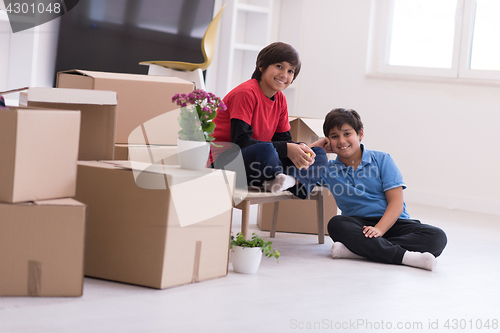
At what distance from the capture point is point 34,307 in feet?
4.90

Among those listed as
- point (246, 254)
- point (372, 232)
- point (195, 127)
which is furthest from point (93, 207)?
point (372, 232)

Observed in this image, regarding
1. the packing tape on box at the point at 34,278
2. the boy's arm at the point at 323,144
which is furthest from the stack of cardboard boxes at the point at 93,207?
the boy's arm at the point at 323,144

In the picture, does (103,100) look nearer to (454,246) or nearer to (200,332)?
(200,332)

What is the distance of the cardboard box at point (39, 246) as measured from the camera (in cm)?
156

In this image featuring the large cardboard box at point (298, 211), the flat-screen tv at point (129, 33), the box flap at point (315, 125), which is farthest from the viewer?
the flat-screen tv at point (129, 33)

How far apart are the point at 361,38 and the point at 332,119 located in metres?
2.41

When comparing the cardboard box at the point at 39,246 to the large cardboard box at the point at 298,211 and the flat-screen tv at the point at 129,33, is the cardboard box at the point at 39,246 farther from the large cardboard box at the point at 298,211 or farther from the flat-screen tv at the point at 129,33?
the flat-screen tv at the point at 129,33

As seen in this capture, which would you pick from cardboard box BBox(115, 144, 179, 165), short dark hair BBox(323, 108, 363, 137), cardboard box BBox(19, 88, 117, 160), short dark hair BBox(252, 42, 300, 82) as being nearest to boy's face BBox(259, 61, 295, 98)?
short dark hair BBox(252, 42, 300, 82)

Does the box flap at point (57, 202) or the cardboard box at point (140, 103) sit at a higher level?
the cardboard box at point (140, 103)

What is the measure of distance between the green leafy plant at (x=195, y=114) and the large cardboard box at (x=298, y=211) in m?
0.98

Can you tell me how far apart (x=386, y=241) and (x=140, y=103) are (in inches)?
44.5

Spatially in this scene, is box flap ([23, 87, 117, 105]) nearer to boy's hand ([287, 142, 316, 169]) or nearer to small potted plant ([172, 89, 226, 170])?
small potted plant ([172, 89, 226, 170])

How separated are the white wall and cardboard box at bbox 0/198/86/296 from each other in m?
3.29

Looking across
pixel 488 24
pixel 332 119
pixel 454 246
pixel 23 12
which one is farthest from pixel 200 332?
pixel 488 24
